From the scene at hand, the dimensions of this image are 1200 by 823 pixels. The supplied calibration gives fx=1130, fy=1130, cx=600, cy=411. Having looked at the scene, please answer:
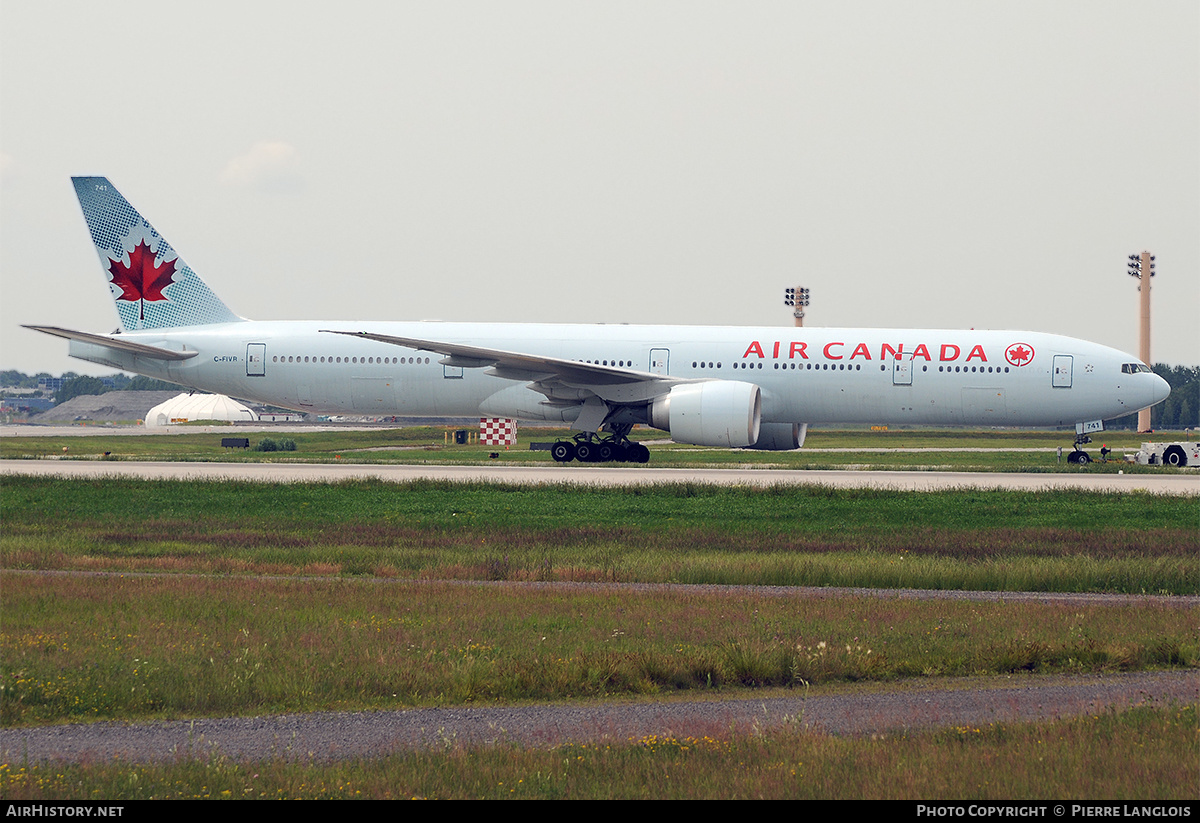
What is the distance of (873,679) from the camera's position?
9.02 m

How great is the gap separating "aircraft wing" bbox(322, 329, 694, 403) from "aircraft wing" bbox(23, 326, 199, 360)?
525 centimetres

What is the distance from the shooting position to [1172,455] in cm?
3622

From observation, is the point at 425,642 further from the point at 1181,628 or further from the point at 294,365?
the point at 294,365

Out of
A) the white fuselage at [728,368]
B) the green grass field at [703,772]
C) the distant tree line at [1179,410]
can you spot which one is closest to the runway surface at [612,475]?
the white fuselage at [728,368]

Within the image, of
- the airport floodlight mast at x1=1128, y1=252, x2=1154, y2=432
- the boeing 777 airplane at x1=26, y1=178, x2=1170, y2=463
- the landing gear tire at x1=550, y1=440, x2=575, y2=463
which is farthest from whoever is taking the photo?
the airport floodlight mast at x1=1128, y1=252, x2=1154, y2=432

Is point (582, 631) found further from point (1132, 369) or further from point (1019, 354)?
point (1132, 369)

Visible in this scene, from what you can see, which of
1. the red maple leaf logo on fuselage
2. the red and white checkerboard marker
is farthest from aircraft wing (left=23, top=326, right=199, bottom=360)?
the red maple leaf logo on fuselage

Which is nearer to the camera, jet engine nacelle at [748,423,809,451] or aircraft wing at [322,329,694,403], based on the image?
aircraft wing at [322,329,694,403]

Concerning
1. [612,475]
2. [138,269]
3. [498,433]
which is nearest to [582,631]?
[612,475]

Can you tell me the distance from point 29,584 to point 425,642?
5.29m

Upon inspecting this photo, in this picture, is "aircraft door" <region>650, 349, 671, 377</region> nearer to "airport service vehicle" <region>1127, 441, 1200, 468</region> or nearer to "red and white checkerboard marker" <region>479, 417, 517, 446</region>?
"red and white checkerboard marker" <region>479, 417, 517, 446</region>

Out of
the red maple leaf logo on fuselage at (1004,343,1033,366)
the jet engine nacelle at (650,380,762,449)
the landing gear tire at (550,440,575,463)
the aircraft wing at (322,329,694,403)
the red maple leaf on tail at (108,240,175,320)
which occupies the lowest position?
the landing gear tire at (550,440,575,463)

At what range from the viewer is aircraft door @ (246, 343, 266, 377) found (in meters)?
33.1

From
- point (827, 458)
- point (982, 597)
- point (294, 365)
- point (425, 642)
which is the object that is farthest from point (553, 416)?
point (425, 642)
